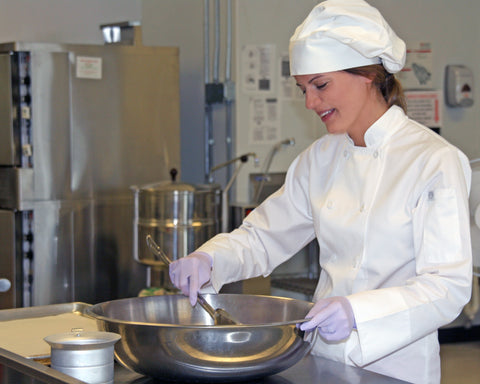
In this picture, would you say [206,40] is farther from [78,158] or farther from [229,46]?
[78,158]

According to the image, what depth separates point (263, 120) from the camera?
14.2ft

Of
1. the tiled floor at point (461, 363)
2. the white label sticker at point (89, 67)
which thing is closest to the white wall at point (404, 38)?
the white label sticker at point (89, 67)

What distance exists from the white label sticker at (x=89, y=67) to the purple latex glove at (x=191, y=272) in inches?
94.4

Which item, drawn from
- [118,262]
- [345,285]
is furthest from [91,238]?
[345,285]

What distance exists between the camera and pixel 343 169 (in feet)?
6.48

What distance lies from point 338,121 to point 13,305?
2.59 metres

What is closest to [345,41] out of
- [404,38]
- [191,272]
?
[191,272]

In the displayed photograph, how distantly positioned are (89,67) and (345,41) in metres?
2.49

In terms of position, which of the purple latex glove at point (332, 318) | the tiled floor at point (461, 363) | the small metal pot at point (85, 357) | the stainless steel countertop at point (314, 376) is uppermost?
the purple latex glove at point (332, 318)

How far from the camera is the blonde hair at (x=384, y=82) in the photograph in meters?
1.86

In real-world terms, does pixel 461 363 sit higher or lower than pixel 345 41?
lower

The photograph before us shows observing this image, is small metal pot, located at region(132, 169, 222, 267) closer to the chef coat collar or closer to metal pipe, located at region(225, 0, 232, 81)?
metal pipe, located at region(225, 0, 232, 81)

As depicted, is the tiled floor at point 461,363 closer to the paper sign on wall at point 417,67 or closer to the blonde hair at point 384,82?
the paper sign on wall at point 417,67

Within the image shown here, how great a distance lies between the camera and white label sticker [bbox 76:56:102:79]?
13.1 ft
